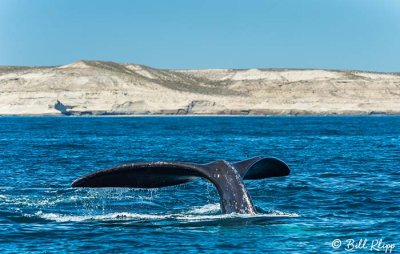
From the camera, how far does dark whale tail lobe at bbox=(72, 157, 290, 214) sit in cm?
1591

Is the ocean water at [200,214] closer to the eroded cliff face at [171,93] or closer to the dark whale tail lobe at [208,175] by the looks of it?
the dark whale tail lobe at [208,175]

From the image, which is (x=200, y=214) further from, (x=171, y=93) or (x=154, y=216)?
(x=171, y=93)

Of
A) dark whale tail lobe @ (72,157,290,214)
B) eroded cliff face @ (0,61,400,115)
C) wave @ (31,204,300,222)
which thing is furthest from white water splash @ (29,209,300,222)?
eroded cliff face @ (0,61,400,115)

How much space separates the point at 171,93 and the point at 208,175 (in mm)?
132921

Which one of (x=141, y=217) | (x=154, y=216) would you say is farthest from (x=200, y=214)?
(x=141, y=217)

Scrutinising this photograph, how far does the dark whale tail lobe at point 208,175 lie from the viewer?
52.2 ft

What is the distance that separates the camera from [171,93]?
149000mm

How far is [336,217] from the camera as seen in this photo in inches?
743

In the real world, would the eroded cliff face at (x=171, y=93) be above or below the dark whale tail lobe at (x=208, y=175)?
above

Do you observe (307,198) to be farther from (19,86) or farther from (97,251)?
(19,86)

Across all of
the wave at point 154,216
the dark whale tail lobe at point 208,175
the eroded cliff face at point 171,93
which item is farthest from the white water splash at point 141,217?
the eroded cliff face at point 171,93

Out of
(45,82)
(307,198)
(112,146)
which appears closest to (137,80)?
(45,82)

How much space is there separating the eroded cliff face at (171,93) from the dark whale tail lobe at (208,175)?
122525 mm

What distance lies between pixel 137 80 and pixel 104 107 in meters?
13.8
